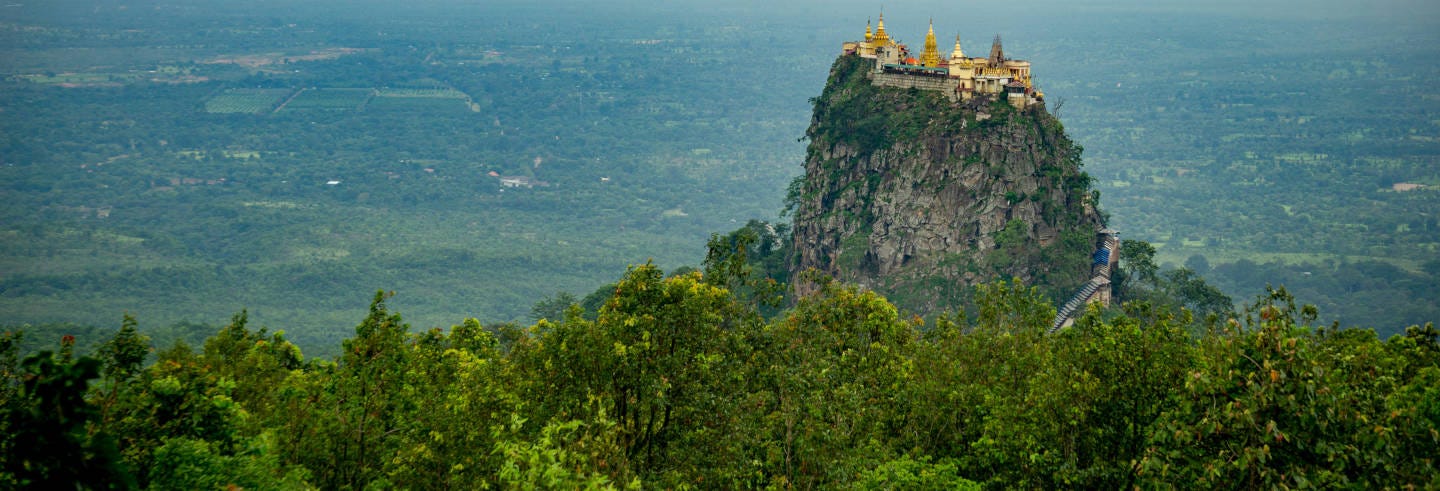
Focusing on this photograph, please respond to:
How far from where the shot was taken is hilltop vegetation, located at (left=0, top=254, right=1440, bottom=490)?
17781 mm

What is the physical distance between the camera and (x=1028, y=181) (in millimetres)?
67438

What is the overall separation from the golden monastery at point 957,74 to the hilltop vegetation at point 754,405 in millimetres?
39755

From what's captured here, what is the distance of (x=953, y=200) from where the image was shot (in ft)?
227

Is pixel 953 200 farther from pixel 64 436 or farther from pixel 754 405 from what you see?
pixel 64 436

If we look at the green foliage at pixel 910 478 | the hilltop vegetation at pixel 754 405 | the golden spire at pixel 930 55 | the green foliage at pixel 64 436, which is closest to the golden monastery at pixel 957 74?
A: the golden spire at pixel 930 55

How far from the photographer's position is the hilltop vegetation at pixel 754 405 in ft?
58.3

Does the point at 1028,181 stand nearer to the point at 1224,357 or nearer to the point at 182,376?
Result: the point at 1224,357

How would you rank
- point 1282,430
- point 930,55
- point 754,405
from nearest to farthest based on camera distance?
point 1282,430, point 754,405, point 930,55

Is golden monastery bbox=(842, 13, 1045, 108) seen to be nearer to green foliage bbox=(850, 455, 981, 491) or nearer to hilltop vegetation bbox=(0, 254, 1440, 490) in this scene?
hilltop vegetation bbox=(0, 254, 1440, 490)

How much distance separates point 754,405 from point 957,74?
4772 cm

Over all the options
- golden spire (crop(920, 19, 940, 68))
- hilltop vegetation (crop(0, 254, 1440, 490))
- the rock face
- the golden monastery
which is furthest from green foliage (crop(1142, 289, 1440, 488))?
golden spire (crop(920, 19, 940, 68))

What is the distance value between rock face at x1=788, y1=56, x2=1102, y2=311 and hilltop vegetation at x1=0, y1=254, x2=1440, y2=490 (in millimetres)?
36889

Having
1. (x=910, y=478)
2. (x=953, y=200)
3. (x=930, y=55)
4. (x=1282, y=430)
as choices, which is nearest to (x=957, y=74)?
(x=930, y=55)

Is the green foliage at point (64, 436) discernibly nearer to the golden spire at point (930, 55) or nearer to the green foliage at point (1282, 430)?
the green foliage at point (1282, 430)
